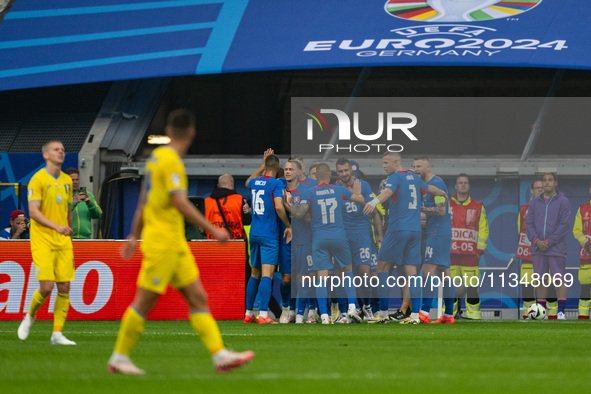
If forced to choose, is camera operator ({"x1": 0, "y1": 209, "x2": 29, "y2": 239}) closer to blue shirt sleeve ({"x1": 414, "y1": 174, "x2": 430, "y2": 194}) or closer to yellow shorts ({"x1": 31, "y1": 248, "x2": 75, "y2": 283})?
yellow shorts ({"x1": 31, "y1": 248, "x2": 75, "y2": 283})

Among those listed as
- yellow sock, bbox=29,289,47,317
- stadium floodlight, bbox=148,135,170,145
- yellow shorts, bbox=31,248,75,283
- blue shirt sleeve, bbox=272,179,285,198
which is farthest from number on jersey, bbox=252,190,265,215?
stadium floodlight, bbox=148,135,170,145

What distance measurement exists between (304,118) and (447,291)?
565cm

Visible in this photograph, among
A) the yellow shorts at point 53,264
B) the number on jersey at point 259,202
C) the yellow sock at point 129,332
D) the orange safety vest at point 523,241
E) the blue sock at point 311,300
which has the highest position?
the number on jersey at point 259,202

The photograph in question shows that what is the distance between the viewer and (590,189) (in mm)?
16031

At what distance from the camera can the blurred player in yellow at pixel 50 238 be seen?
32.4 ft

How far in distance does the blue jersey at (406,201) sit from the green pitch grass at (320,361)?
1926 mm

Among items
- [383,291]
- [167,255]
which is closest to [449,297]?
[383,291]

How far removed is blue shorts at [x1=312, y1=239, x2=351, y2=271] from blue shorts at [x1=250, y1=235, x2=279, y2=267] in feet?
1.79

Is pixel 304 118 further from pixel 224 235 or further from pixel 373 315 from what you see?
pixel 224 235

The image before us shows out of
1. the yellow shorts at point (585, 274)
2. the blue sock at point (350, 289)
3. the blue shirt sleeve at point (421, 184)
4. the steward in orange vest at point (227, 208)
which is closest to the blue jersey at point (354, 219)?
the blue sock at point (350, 289)

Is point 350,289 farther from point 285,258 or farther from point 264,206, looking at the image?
point 264,206

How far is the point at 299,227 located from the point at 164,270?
7.68m

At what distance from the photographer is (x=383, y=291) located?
550 inches

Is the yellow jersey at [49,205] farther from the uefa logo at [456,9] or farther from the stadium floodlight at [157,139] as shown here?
the uefa logo at [456,9]
